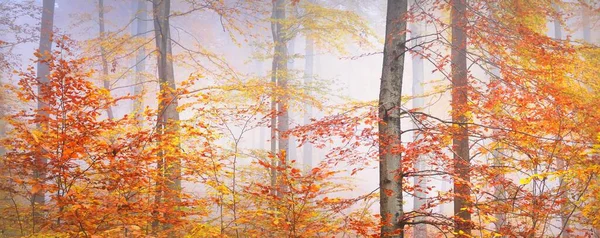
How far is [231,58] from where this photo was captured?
117 ft

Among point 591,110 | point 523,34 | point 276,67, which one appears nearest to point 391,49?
point 523,34

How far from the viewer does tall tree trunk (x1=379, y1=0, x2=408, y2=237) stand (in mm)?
4941

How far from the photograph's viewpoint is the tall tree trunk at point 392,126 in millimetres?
4941

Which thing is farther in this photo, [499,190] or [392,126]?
[499,190]

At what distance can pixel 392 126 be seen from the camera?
5094 millimetres

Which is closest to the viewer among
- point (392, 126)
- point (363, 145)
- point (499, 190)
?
point (392, 126)

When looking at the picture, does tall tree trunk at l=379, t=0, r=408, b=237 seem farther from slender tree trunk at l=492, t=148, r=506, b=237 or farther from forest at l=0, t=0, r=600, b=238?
slender tree trunk at l=492, t=148, r=506, b=237

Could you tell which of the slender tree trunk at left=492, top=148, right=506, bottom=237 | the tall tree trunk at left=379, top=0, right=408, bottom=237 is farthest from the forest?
the slender tree trunk at left=492, top=148, right=506, bottom=237

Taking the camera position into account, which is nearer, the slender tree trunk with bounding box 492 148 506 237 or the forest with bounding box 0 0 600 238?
the forest with bounding box 0 0 600 238

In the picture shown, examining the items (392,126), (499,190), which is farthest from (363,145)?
(499,190)

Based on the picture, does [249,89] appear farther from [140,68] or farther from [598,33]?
[598,33]

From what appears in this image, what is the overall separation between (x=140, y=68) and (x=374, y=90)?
31980mm

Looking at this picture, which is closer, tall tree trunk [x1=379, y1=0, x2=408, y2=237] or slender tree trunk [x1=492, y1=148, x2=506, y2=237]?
tall tree trunk [x1=379, y1=0, x2=408, y2=237]

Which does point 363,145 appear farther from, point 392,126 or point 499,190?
point 499,190
